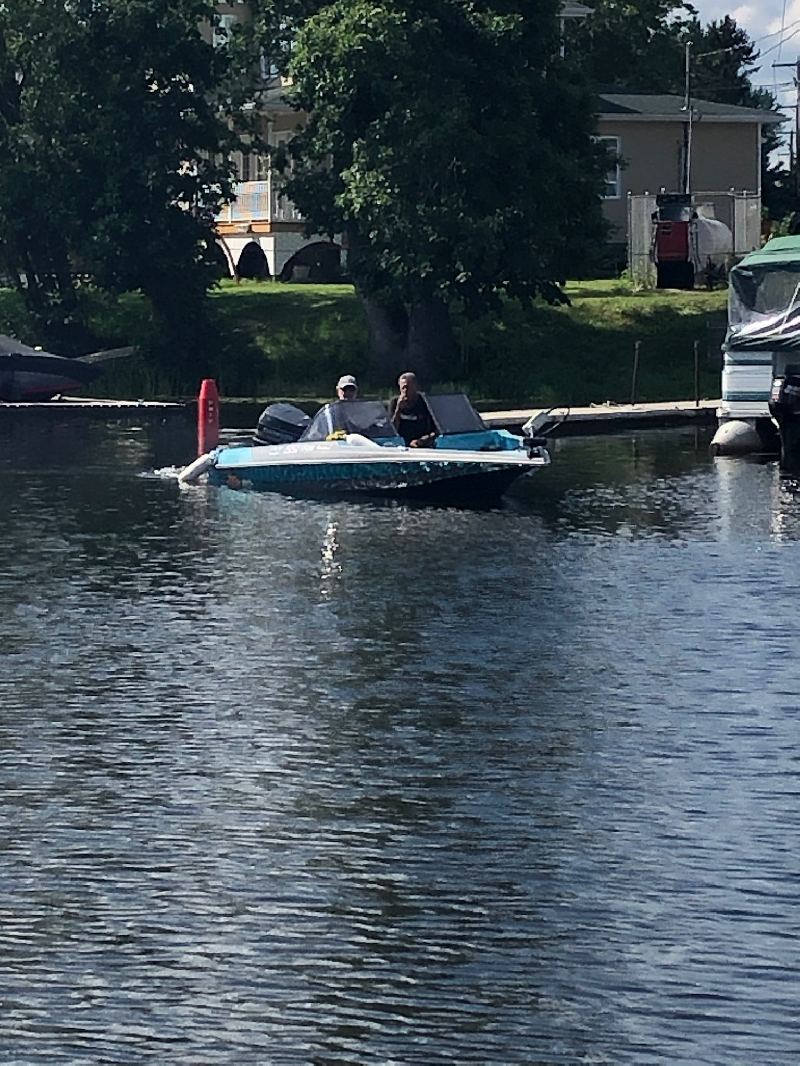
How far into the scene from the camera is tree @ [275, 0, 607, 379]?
51.8 meters

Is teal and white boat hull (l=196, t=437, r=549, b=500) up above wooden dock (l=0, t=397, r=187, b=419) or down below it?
above

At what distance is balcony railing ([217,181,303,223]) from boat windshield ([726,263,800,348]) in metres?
35.0

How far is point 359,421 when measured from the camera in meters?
31.2

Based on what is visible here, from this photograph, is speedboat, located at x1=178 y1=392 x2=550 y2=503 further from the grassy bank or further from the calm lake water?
the grassy bank

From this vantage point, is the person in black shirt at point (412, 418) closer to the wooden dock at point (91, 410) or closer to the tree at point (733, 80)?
the wooden dock at point (91, 410)

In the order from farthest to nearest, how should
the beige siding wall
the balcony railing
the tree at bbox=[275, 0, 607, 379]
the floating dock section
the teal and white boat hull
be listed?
the beige siding wall → the balcony railing → the tree at bbox=[275, 0, 607, 379] → the floating dock section → the teal and white boat hull

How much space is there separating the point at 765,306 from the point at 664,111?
126ft

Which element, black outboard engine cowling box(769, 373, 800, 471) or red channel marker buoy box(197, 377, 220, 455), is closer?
red channel marker buoy box(197, 377, 220, 455)

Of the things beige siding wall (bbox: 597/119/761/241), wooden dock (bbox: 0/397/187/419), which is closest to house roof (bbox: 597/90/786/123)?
beige siding wall (bbox: 597/119/761/241)

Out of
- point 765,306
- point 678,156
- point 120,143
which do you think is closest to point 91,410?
point 120,143

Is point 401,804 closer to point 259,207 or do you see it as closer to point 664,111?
point 259,207

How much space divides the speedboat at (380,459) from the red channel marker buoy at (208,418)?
3317 mm

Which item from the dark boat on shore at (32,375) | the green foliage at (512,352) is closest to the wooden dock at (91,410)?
the dark boat on shore at (32,375)

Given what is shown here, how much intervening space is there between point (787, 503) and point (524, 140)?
76.0ft
